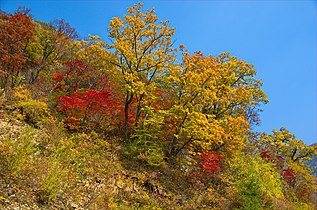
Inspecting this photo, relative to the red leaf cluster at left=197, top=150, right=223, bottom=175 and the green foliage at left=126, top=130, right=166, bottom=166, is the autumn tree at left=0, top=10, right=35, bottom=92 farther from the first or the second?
the red leaf cluster at left=197, top=150, right=223, bottom=175

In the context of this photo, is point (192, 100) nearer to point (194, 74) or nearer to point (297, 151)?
point (194, 74)

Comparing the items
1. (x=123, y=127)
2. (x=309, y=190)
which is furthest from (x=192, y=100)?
(x=309, y=190)

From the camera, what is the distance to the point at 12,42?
16969mm

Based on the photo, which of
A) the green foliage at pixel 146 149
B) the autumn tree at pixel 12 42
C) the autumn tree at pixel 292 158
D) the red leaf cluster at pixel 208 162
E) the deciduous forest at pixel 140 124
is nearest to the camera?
the deciduous forest at pixel 140 124

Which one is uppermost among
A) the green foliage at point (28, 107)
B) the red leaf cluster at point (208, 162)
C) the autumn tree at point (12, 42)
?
the autumn tree at point (12, 42)

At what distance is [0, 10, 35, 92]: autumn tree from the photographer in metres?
16.4

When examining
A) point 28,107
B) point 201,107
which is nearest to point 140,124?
point 201,107

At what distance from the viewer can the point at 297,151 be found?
27.3m

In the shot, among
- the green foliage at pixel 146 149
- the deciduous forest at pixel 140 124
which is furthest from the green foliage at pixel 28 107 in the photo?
the green foliage at pixel 146 149

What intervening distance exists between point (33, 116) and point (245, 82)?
1541cm

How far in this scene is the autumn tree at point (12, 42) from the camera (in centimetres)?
1636

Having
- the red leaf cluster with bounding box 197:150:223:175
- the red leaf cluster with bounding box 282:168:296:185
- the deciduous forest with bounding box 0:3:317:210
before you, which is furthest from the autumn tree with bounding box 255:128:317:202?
the red leaf cluster with bounding box 197:150:223:175

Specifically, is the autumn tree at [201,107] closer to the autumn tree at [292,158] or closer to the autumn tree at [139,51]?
the autumn tree at [139,51]

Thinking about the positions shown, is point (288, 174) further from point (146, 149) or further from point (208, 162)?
point (146, 149)
